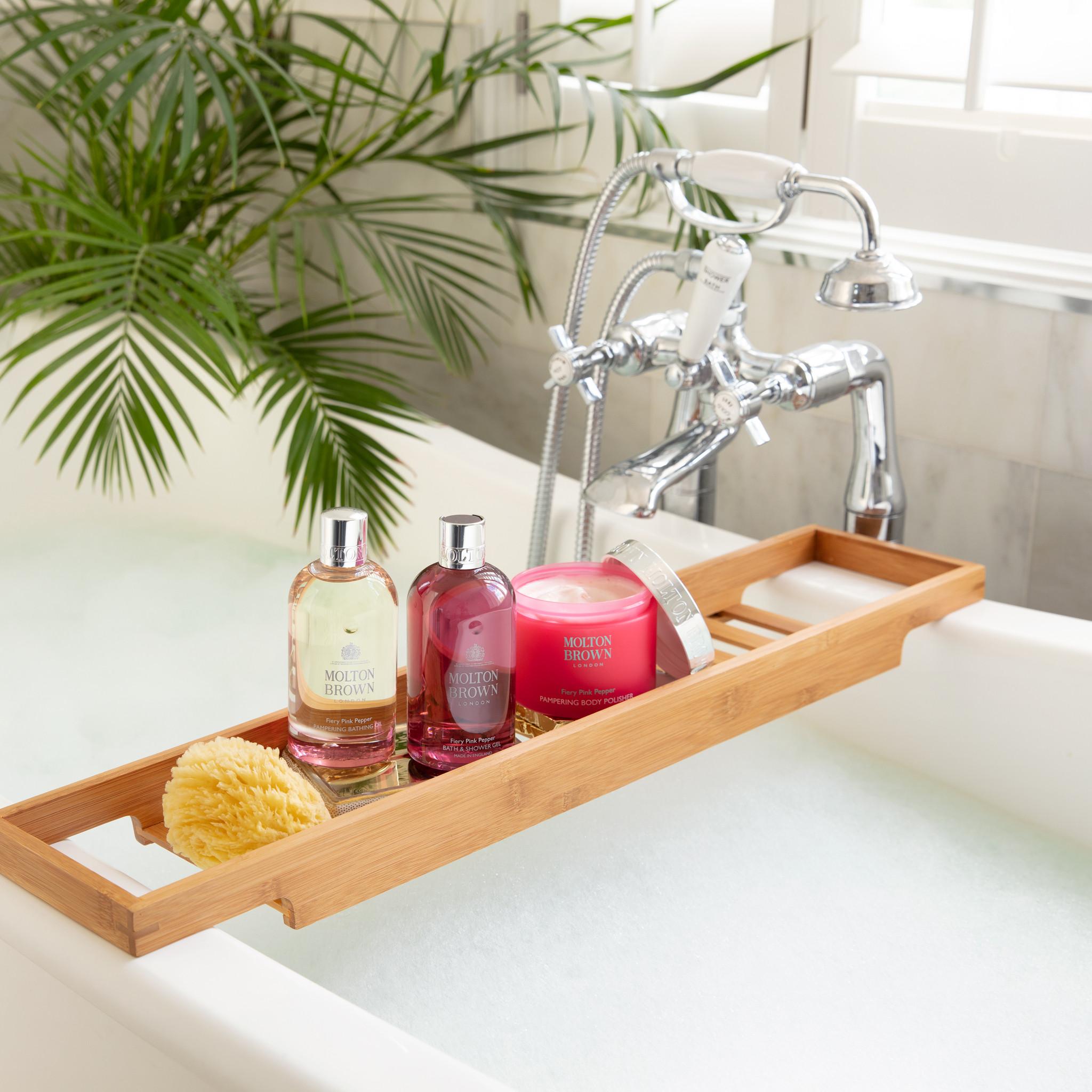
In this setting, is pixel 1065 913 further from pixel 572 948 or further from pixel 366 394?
pixel 366 394

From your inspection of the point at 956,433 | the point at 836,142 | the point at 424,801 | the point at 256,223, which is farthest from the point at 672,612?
the point at 256,223

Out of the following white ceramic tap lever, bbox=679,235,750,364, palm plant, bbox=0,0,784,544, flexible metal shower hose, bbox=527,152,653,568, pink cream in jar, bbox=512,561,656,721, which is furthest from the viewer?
palm plant, bbox=0,0,784,544

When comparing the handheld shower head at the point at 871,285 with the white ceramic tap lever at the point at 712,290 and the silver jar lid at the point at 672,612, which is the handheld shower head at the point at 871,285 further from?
the silver jar lid at the point at 672,612

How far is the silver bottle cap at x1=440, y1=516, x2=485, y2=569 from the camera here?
2.24 feet

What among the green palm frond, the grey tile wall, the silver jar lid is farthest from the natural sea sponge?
the grey tile wall

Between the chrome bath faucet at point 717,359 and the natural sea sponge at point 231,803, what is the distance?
43 cm

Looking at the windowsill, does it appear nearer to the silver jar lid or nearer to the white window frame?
the white window frame

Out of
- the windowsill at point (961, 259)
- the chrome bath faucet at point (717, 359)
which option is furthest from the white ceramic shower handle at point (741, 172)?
the windowsill at point (961, 259)

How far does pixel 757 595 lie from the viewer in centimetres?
113

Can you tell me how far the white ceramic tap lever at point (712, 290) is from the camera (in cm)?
94

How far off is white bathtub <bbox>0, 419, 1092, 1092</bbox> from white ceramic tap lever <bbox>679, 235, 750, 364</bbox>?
0.78 ft

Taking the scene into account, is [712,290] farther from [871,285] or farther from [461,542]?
[461,542]

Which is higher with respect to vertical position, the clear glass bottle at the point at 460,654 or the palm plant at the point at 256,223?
the palm plant at the point at 256,223

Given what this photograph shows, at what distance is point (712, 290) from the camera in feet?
3.14
